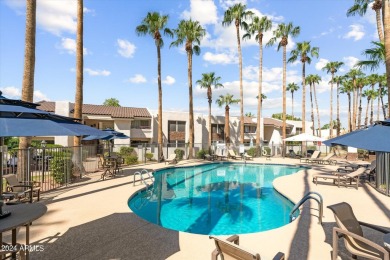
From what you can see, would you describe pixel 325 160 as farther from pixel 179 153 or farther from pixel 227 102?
pixel 227 102

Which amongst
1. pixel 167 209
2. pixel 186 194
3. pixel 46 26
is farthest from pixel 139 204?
pixel 46 26

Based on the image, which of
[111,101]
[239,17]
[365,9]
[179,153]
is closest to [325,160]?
[365,9]

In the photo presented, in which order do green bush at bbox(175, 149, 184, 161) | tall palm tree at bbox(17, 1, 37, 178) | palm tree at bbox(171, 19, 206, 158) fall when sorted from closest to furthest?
tall palm tree at bbox(17, 1, 37, 178) < green bush at bbox(175, 149, 184, 161) < palm tree at bbox(171, 19, 206, 158)

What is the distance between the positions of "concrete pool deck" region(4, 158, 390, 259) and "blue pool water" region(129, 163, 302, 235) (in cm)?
110

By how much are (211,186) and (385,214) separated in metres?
8.58

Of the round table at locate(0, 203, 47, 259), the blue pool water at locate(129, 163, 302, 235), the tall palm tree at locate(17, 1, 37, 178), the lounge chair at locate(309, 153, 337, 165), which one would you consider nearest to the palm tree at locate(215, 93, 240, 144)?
the lounge chair at locate(309, 153, 337, 165)

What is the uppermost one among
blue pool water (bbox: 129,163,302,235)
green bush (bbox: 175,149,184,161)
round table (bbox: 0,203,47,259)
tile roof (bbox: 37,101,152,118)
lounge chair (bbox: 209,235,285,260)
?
tile roof (bbox: 37,101,152,118)

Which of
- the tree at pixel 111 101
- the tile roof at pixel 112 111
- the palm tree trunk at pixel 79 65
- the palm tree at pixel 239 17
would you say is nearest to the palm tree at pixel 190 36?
the palm tree at pixel 239 17

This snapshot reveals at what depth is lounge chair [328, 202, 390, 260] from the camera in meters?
3.78

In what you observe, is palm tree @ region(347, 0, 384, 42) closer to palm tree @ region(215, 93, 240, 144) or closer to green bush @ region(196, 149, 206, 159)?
green bush @ region(196, 149, 206, 159)

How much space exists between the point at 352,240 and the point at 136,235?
4.57 m

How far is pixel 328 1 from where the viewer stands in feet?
44.3

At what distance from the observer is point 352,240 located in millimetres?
4203

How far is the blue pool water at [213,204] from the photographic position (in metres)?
8.20
